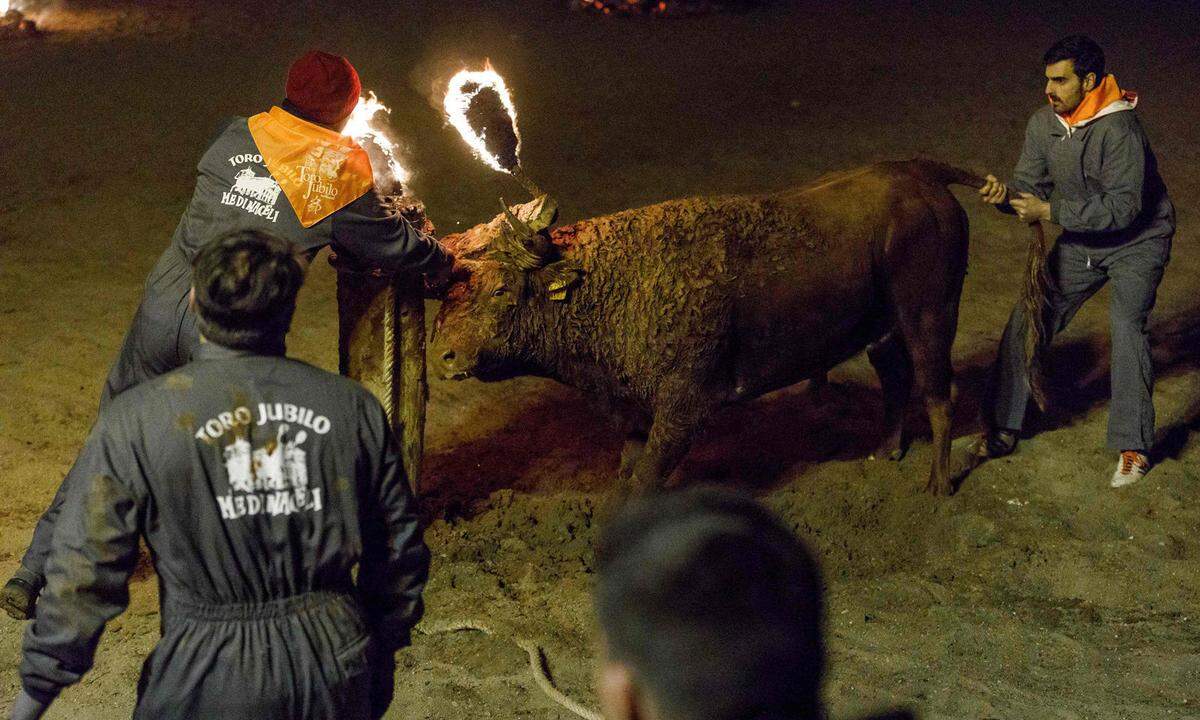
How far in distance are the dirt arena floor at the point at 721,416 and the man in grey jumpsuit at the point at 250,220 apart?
137 centimetres

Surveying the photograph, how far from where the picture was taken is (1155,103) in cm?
1314

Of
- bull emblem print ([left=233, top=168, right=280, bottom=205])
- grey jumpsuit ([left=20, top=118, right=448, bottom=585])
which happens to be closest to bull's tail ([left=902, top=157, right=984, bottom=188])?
grey jumpsuit ([left=20, top=118, right=448, bottom=585])

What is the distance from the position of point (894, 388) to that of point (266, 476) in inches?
179

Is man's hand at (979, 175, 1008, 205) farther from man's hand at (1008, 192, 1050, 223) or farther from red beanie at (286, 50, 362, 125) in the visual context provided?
red beanie at (286, 50, 362, 125)

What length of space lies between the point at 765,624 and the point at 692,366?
3.64m

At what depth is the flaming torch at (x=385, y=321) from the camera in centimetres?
477

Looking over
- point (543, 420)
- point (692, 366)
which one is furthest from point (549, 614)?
point (543, 420)

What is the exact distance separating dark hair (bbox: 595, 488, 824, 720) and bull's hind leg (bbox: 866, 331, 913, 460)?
4.79 metres

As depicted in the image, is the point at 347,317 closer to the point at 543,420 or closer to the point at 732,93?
the point at 543,420

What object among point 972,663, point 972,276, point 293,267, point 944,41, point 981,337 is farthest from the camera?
point 944,41

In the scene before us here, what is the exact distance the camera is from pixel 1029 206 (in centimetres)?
561

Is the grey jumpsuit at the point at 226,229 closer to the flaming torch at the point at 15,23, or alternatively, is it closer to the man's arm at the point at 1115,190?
the man's arm at the point at 1115,190

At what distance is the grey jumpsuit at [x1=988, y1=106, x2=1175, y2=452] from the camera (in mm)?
5508

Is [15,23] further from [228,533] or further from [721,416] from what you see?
[228,533]
